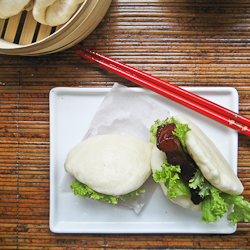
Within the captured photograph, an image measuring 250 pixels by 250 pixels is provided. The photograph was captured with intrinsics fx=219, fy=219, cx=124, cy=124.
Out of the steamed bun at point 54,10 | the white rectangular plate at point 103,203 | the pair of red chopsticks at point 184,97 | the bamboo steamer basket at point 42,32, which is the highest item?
the steamed bun at point 54,10

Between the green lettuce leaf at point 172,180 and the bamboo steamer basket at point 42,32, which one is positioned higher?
the bamboo steamer basket at point 42,32

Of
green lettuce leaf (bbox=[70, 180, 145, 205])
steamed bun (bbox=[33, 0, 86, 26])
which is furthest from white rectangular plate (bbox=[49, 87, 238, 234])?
steamed bun (bbox=[33, 0, 86, 26])

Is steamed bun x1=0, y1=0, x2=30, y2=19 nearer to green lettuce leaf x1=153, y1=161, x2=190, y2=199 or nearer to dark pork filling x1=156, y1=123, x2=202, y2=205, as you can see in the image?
dark pork filling x1=156, y1=123, x2=202, y2=205

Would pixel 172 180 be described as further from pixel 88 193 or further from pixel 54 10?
pixel 54 10

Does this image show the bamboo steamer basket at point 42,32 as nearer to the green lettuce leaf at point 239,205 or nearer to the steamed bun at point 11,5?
the steamed bun at point 11,5

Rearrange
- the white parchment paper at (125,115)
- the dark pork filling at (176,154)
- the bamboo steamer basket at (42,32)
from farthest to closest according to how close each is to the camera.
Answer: the white parchment paper at (125,115), the bamboo steamer basket at (42,32), the dark pork filling at (176,154)

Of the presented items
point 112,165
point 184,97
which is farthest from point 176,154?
point 184,97

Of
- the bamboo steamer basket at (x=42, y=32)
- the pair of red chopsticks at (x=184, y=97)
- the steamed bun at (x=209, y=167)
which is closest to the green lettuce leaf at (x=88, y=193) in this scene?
the steamed bun at (x=209, y=167)
